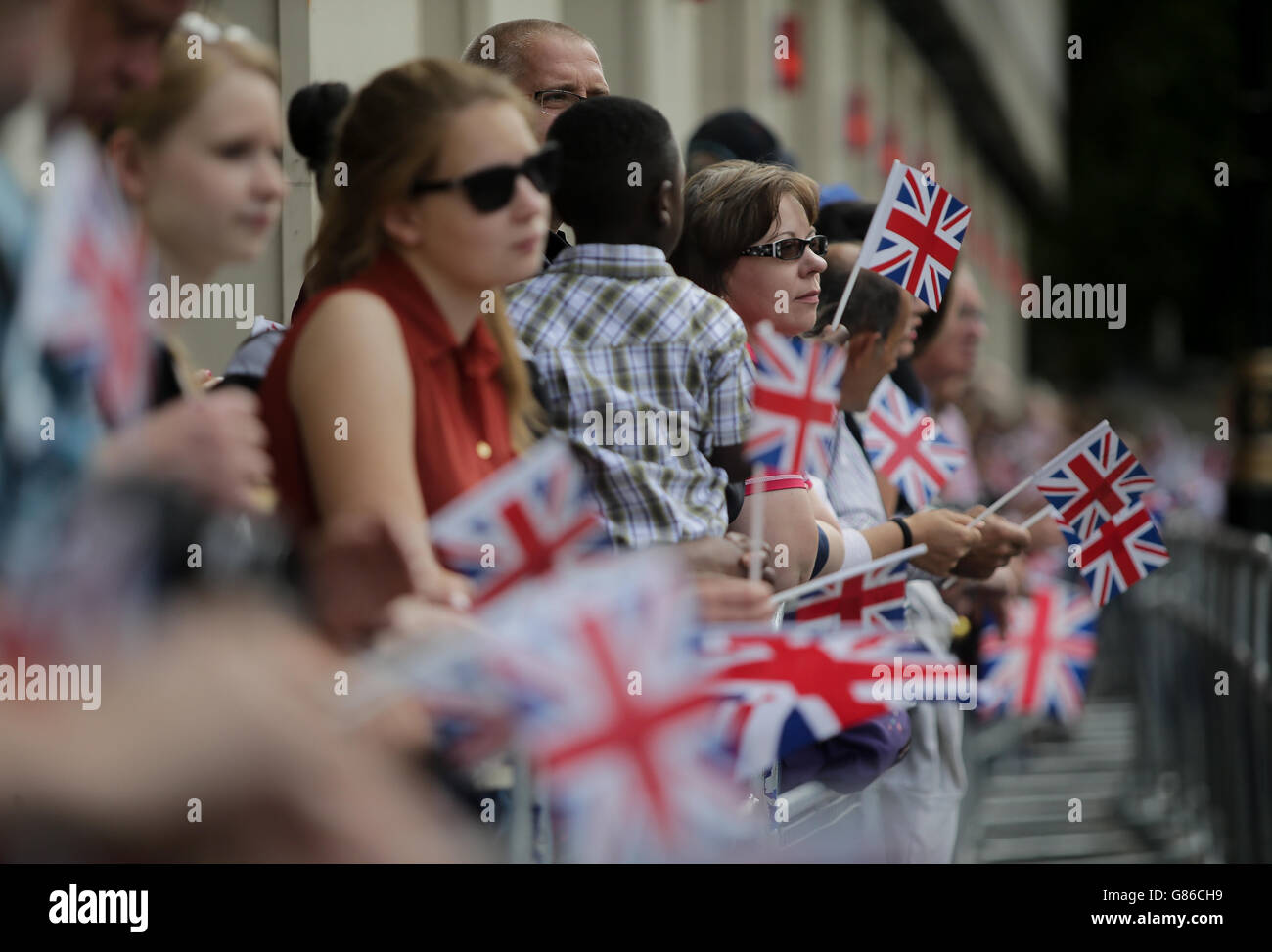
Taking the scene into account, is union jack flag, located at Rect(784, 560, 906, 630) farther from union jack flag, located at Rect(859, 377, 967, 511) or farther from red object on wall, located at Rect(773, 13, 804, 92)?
red object on wall, located at Rect(773, 13, 804, 92)

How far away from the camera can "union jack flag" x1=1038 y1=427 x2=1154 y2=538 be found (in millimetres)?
2809

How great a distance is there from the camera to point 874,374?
2820mm

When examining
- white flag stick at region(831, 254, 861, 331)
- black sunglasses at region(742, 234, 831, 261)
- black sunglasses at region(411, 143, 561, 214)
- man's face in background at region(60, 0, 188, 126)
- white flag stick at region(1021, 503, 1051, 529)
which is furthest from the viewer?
white flag stick at region(1021, 503, 1051, 529)

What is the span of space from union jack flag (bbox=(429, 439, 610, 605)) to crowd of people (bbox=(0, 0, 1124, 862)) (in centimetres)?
3

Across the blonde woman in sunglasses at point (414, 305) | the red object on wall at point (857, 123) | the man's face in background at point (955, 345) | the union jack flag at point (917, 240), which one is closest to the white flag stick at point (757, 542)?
the blonde woman in sunglasses at point (414, 305)

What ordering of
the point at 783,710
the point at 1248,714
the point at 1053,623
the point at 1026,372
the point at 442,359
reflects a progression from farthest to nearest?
the point at 1026,372, the point at 1248,714, the point at 1053,623, the point at 783,710, the point at 442,359

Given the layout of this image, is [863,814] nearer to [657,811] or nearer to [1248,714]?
[657,811]

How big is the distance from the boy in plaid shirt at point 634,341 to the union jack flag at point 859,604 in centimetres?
17

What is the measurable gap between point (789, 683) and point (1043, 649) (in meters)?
2.41

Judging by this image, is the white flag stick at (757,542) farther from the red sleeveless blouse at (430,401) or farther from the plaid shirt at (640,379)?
the red sleeveless blouse at (430,401)

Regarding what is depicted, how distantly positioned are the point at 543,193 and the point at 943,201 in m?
0.91

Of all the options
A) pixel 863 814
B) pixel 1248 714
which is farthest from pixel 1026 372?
pixel 863 814

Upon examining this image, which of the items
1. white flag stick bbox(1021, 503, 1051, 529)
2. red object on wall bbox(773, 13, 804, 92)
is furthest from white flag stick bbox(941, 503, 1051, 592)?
red object on wall bbox(773, 13, 804, 92)

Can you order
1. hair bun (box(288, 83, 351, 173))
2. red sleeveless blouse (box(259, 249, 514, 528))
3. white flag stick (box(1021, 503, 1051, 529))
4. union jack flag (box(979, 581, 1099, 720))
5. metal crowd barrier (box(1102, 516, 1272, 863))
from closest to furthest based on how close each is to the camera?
red sleeveless blouse (box(259, 249, 514, 528))
hair bun (box(288, 83, 351, 173))
white flag stick (box(1021, 503, 1051, 529))
union jack flag (box(979, 581, 1099, 720))
metal crowd barrier (box(1102, 516, 1272, 863))
